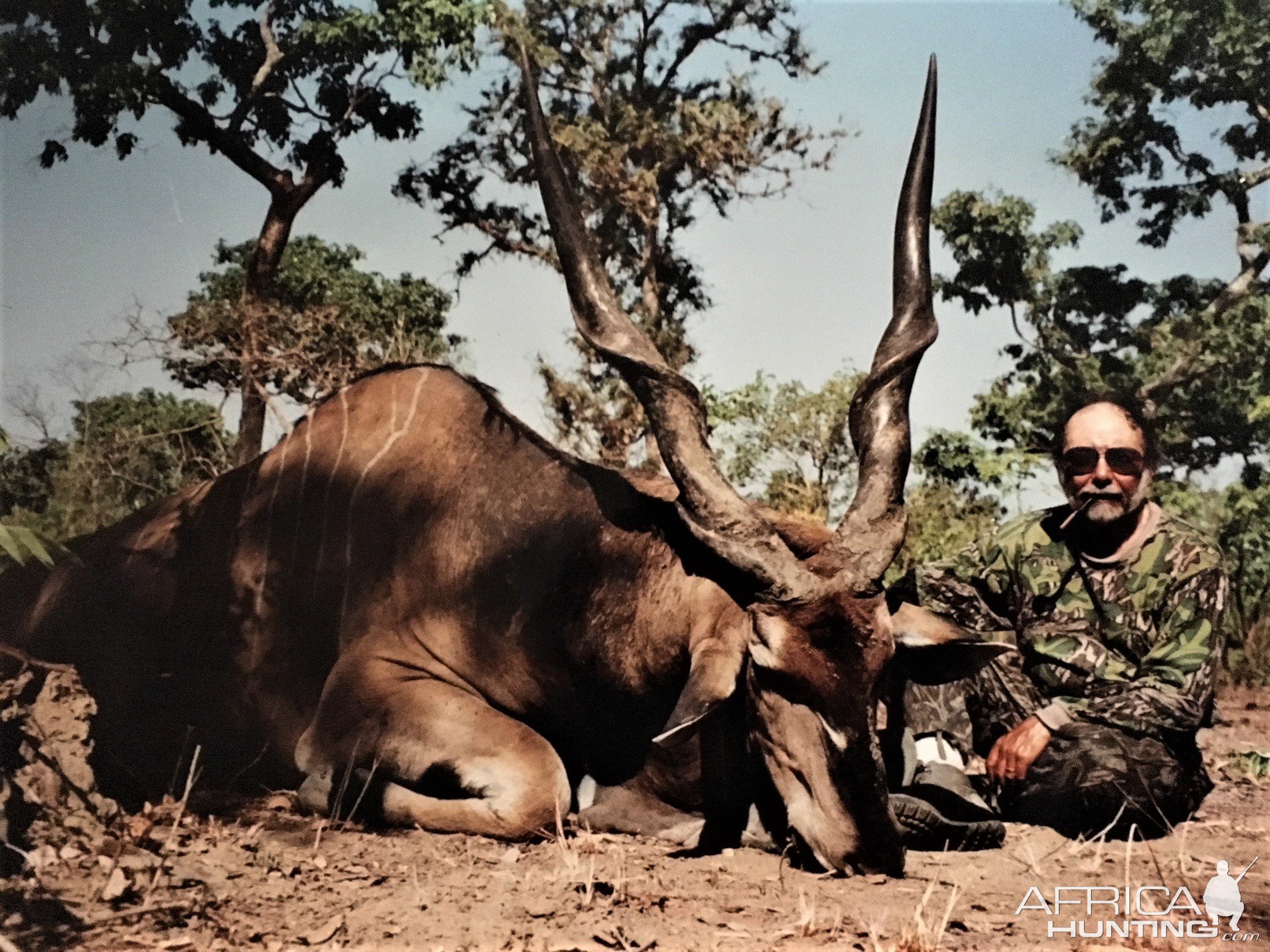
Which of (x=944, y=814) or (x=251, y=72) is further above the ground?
(x=251, y=72)

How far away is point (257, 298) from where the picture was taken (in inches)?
189

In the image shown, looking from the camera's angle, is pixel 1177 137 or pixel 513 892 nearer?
pixel 513 892

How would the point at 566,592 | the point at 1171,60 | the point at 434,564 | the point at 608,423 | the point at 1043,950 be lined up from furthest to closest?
the point at 1171,60 < the point at 608,423 < the point at 434,564 < the point at 566,592 < the point at 1043,950

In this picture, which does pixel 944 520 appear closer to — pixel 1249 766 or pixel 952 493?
pixel 952 493

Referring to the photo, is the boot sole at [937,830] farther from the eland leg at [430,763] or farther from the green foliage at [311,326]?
the green foliage at [311,326]

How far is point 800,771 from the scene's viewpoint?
8.68ft

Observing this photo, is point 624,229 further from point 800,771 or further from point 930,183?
point 800,771

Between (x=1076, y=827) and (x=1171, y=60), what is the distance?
14.6 ft

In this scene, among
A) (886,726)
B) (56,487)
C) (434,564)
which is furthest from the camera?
(56,487)

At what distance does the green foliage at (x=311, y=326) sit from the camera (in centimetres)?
479

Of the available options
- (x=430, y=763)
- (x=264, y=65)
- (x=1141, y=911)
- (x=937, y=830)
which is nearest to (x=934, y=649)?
(x=937, y=830)

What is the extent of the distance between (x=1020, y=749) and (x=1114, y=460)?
0.89 m

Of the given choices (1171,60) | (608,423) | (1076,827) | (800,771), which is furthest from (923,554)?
(800,771)

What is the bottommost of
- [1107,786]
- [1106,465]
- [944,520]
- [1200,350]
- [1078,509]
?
[1107,786]
